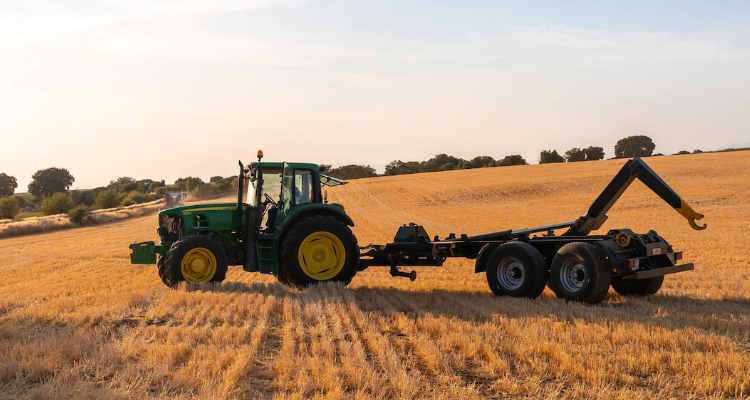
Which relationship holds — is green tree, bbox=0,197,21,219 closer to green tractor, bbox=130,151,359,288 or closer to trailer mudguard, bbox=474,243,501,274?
green tractor, bbox=130,151,359,288

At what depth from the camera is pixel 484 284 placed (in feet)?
36.1

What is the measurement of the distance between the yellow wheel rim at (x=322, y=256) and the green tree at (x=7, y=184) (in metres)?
116

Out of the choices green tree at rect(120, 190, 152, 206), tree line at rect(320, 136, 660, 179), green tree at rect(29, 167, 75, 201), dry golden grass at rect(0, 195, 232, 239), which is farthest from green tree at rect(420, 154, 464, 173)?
green tree at rect(29, 167, 75, 201)

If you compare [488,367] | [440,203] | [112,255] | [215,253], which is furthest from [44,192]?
[488,367]

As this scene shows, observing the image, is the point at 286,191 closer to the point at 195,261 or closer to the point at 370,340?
the point at 195,261

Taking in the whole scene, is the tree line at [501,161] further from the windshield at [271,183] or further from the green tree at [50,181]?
the windshield at [271,183]

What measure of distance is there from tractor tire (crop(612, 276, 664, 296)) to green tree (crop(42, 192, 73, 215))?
48339 mm

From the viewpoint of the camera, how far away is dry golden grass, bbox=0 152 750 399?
5070mm

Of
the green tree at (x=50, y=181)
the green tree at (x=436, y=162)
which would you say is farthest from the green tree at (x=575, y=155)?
the green tree at (x=50, y=181)

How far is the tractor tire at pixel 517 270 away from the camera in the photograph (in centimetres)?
894

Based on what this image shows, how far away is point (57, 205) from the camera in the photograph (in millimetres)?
48969

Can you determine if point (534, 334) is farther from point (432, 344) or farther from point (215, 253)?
point (215, 253)

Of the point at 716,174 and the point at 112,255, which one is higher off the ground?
the point at 716,174

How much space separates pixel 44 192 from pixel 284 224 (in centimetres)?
10700
